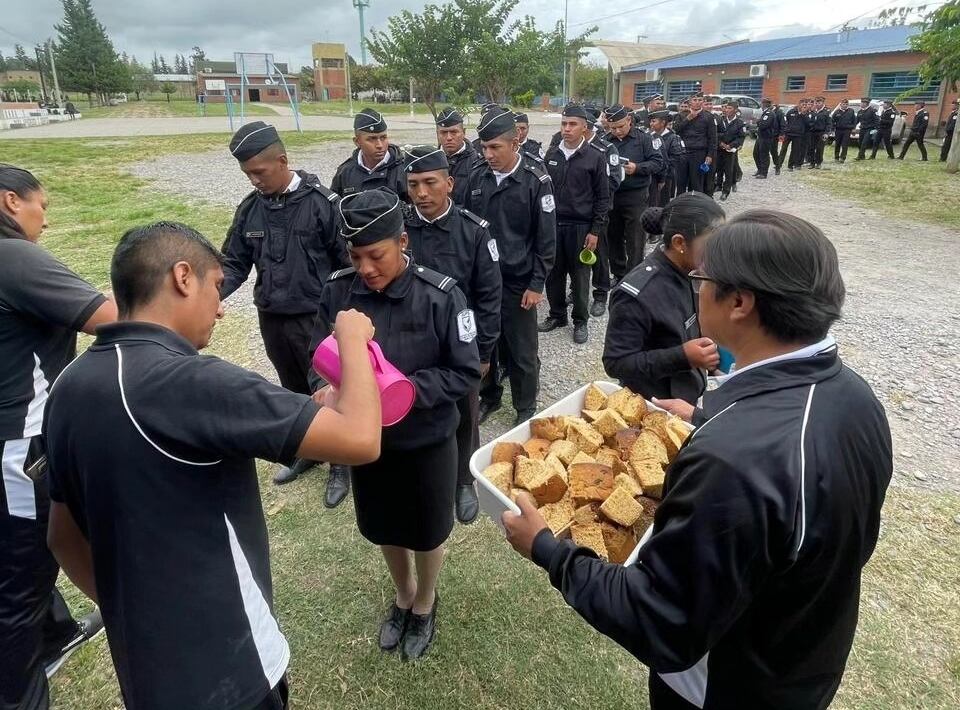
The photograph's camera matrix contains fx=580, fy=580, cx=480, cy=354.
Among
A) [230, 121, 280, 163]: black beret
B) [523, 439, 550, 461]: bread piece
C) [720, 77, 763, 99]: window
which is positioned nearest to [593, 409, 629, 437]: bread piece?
[523, 439, 550, 461]: bread piece

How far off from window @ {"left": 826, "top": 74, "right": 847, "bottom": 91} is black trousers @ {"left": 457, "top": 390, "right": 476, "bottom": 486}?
37.3m

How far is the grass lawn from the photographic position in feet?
8.13

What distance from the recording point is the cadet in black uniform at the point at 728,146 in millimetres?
12000

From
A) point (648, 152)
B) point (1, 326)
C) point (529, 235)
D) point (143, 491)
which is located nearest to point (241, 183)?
point (648, 152)

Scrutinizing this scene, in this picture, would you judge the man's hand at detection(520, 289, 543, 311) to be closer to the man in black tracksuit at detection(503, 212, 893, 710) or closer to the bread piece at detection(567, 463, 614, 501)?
the bread piece at detection(567, 463, 614, 501)

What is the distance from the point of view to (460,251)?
3.64 meters

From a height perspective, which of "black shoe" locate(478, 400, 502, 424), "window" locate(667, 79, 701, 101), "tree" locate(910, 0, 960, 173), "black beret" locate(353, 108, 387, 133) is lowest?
"black shoe" locate(478, 400, 502, 424)

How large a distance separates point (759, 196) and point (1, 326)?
14.1 metres

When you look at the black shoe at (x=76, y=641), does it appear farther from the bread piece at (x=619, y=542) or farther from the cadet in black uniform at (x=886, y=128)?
the cadet in black uniform at (x=886, y=128)

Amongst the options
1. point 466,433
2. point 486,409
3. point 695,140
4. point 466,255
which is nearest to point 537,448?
point 466,433

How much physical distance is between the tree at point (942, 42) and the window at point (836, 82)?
866 inches

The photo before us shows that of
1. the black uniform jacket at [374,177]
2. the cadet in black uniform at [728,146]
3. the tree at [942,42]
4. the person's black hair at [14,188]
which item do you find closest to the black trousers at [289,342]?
the person's black hair at [14,188]

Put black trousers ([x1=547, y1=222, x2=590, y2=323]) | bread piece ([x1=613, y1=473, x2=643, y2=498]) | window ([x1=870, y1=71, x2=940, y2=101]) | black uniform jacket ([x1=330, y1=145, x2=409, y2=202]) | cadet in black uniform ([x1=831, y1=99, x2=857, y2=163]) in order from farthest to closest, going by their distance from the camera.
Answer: window ([x1=870, y1=71, x2=940, y2=101])
cadet in black uniform ([x1=831, y1=99, x2=857, y2=163])
black trousers ([x1=547, y1=222, x2=590, y2=323])
black uniform jacket ([x1=330, y1=145, x2=409, y2=202])
bread piece ([x1=613, y1=473, x2=643, y2=498])

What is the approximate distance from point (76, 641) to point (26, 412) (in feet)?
4.00
